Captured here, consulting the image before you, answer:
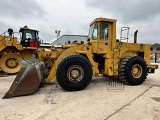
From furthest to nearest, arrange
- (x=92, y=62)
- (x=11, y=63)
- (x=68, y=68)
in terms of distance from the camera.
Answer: (x=11, y=63), (x=92, y=62), (x=68, y=68)

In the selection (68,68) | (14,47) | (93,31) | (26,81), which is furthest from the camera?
(14,47)

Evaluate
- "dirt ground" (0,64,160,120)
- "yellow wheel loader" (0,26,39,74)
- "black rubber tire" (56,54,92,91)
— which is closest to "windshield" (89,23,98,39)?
"black rubber tire" (56,54,92,91)

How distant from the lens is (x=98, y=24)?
7.86 m

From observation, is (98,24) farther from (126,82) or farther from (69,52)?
(126,82)

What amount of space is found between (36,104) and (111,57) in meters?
3.69

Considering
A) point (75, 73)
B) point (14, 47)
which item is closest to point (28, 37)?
point (14, 47)

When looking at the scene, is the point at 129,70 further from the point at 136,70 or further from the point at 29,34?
the point at 29,34

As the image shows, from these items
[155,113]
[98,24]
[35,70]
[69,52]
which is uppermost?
[98,24]

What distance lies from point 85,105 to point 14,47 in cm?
893

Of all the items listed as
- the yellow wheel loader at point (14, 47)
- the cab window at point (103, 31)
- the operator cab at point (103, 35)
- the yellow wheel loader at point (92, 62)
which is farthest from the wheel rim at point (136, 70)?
the yellow wheel loader at point (14, 47)

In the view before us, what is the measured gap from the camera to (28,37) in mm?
13898

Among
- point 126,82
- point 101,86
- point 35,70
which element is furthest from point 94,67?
point 35,70

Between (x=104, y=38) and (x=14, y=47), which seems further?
(x=14, y=47)

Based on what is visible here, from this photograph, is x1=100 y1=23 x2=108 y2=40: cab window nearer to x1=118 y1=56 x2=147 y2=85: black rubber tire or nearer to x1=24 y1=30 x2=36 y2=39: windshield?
x1=118 y1=56 x2=147 y2=85: black rubber tire
